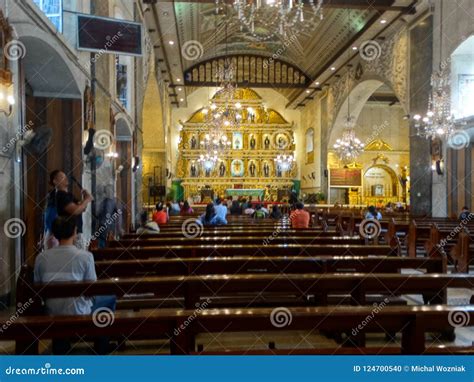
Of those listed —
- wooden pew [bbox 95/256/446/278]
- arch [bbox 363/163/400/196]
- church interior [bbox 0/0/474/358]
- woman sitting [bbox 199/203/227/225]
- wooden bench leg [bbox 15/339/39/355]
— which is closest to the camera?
wooden bench leg [bbox 15/339/39/355]

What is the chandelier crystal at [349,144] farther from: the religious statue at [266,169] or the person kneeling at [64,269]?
the person kneeling at [64,269]

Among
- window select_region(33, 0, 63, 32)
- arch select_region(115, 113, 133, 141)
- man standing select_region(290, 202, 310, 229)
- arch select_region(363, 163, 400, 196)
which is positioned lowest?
man standing select_region(290, 202, 310, 229)

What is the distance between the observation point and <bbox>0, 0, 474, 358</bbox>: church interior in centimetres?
280

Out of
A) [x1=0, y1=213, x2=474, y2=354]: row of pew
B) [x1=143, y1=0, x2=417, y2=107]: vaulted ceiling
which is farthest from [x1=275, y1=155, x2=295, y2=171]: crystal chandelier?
[x1=0, y1=213, x2=474, y2=354]: row of pew

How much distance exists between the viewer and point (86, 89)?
293 inches

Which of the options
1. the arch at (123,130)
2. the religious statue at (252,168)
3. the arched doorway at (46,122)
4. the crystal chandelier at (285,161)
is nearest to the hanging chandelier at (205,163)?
the religious statue at (252,168)

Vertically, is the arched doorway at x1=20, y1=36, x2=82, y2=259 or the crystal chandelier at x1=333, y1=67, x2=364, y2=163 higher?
the crystal chandelier at x1=333, y1=67, x2=364, y2=163

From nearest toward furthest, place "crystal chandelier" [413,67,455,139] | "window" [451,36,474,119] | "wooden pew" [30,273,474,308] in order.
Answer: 1. "wooden pew" [30,273,474,308]
2. "crystal chandelier" [413,67,455,139]
3. "window" [451,36,474,119]

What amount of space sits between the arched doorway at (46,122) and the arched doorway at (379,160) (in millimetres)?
17880

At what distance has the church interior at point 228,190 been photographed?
2797 millimetres

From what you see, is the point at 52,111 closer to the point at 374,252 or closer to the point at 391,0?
the point at 374,252

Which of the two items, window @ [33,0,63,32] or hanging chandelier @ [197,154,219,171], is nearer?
window @ [33,0,63,32]

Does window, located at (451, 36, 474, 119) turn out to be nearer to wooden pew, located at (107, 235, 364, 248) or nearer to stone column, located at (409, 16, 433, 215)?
stone column, located at (409, 16, 433, 215)

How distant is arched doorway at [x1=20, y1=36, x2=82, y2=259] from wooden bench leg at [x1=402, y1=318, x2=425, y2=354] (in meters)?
4.94
